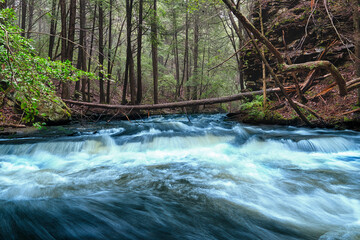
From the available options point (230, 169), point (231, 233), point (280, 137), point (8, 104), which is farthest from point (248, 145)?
point (8, 104)

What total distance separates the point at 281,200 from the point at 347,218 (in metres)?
0.75

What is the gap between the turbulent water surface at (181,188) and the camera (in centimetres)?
203

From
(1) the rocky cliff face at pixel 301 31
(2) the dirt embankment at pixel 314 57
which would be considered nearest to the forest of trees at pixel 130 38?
(1) the rocky cliff face at pixel 301 31

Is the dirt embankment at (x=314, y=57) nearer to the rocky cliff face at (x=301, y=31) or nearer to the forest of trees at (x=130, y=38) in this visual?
the rocky cliff face at (x=301, y=31)

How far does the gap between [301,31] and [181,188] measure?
37.7 feet

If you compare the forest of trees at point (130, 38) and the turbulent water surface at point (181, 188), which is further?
the forest of trees at point (130, 38)

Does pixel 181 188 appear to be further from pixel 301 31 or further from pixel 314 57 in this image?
pixel 301 31

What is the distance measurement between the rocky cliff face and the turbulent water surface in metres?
4.62

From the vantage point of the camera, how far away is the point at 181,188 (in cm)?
329

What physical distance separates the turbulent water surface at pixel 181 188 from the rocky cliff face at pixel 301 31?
462 cm

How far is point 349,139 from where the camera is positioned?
6.10 m

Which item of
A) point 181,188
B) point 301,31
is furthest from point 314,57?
point 181,188

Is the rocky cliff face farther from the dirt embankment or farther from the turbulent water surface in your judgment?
the turbulent water surface

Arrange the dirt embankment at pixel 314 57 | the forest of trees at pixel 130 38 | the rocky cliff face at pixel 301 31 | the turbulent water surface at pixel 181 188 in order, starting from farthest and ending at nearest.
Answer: the forest of trees at pixel 130 38, the rocky cliff face at pixel 301 31, the dirt embankment at pixel 314 57, the turbulent water surface at pixel 181 188
